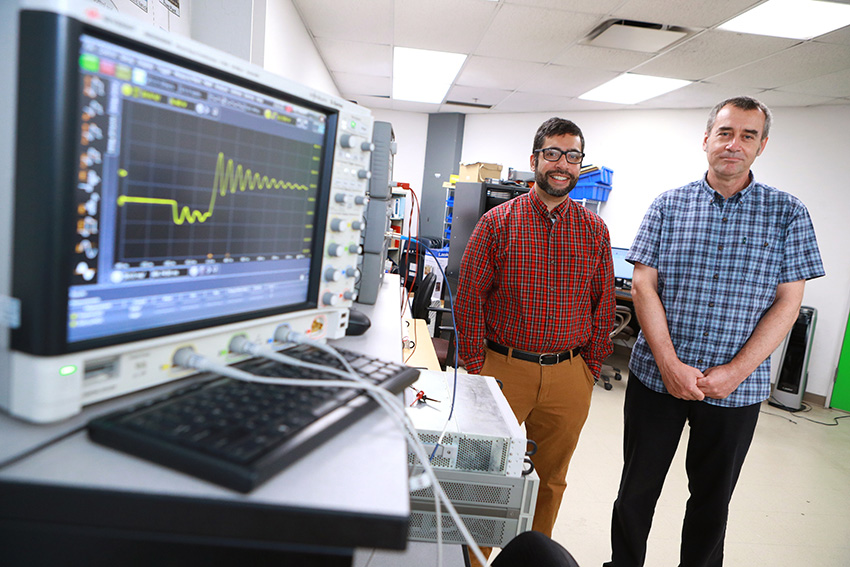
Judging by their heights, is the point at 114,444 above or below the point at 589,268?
below

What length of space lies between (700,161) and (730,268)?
4.14 metres

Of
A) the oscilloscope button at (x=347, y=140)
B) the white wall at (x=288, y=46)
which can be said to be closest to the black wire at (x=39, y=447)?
the oscilloscope button at (x=347, y=140)

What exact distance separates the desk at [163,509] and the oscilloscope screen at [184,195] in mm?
121

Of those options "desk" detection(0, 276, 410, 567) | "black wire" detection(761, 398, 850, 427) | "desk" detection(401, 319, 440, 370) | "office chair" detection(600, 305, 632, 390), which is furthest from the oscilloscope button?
"black wire" detection(761, 398, 850, 427)

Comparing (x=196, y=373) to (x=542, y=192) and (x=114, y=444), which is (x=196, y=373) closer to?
(x=114, y=444)

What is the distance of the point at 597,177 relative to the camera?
5.29 meters

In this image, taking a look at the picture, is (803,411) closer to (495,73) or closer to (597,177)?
(597,177)

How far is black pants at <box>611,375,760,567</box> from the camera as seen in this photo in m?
1.55

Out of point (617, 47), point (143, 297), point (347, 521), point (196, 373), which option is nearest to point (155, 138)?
point (143, 297)

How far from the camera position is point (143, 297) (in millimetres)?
509

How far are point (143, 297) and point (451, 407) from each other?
2.29 ft

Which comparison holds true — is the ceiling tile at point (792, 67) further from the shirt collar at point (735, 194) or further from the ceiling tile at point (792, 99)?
the shirt collar at point (735, 194)

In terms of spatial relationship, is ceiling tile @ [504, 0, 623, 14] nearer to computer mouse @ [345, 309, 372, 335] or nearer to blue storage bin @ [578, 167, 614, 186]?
blue storage bin @ [578, 167, 614, 186]

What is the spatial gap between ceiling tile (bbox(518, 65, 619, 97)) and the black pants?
3669 mm
